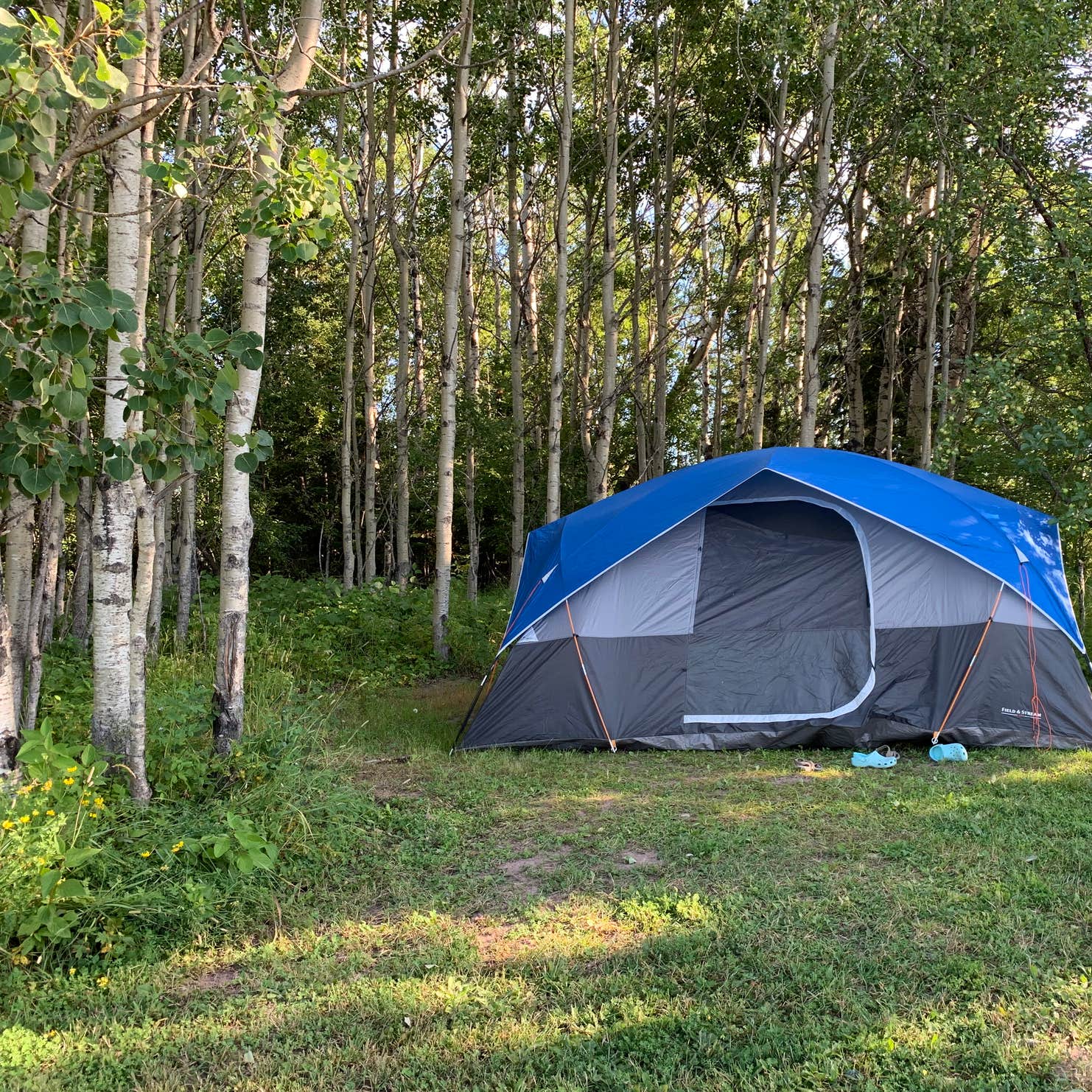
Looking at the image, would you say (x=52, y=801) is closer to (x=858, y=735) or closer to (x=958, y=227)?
(x=858, y=735)

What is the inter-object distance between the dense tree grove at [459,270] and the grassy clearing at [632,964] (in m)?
1.19

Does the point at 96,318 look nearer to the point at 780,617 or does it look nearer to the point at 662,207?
the point at 780,617

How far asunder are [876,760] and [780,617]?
136 centimetres

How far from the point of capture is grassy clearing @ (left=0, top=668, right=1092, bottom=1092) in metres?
2.66

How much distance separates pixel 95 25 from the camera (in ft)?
10.6

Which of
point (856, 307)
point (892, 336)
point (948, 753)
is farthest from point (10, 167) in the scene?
point (892, 336)

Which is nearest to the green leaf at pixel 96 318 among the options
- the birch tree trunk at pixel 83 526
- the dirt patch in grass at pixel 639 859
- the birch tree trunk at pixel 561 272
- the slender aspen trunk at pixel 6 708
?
the birch tree trunk at pixel 83 526

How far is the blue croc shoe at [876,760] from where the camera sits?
5.95 metres

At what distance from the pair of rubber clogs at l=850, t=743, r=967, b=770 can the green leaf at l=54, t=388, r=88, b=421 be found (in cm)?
533

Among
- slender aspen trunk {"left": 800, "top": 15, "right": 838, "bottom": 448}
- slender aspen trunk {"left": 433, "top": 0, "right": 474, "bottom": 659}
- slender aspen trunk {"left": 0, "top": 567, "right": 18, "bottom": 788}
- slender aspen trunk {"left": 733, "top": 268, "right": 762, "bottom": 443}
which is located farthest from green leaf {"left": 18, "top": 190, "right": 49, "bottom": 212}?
slender aspen trunk {"left": 733, "top": 268, "right": 762, "bottom": 443}

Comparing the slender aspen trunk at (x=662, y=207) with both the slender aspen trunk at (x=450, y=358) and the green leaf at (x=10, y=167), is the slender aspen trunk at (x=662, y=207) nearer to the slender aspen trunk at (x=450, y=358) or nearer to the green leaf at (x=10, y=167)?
the slender aspen trunk at (x=450, y=358)

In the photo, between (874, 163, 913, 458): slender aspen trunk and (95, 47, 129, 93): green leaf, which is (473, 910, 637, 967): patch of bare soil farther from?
(874, 163, 913, 458): slender aspen trunk

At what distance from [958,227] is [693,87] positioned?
17.8ft

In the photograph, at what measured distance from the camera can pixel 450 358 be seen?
31.7ft
